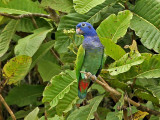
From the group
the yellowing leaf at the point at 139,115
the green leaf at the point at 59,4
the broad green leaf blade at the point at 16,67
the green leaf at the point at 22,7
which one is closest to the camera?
the yellowing leaf at the point at 139,115

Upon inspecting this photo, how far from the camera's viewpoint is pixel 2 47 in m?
2.74

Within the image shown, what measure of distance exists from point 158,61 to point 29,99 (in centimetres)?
152

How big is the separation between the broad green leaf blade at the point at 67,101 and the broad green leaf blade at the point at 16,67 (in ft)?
1.40

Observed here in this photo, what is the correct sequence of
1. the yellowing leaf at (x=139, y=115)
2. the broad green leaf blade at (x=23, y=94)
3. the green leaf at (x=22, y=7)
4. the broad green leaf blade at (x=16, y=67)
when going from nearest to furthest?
1. the yellowing leaf at (x=139, y=115)
2. the broad green leaf blade at (x=16, y=67)
3. the green leaf at (x=22, y=7)
4. the broad green leaf blade at (x=23, y=94)

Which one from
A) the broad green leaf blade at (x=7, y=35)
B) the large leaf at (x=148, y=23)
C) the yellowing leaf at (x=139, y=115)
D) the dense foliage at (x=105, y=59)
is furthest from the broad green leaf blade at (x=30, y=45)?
the yellowing leaf at (x=139, y=115)

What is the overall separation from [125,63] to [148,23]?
0.51m

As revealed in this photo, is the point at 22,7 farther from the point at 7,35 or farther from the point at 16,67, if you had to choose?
the point at 16,67

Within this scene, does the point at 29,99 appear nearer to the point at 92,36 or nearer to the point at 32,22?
the point at 32,22

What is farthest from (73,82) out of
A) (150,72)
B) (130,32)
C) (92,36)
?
(130,32)

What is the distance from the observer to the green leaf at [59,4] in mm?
2602

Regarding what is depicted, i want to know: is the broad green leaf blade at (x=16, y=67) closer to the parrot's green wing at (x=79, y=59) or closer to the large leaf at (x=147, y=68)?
the parrot's green wing at (x=79, y=59)

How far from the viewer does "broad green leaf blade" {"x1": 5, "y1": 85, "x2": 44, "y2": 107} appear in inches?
123

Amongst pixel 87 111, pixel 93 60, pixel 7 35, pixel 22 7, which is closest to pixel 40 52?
pixel 7 35

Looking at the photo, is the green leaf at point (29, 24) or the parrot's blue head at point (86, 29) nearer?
the parrot's blue head at point (86, 29)
